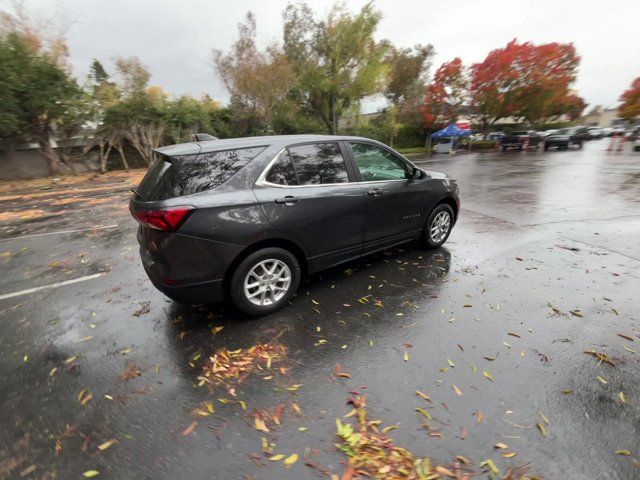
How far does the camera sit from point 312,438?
214cm

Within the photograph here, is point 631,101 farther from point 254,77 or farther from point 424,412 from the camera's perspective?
point 424,412

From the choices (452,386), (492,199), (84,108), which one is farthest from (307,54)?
(452,386)

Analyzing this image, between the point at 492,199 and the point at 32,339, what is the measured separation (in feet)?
31.4

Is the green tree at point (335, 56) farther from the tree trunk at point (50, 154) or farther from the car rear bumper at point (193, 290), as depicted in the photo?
the car rear bumper at point (193, 290)

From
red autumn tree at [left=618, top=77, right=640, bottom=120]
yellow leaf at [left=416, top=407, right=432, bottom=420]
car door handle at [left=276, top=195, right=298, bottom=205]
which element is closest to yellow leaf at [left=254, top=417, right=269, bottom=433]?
yellow leaf at [left=416, top=407, right=432, bottom=420]

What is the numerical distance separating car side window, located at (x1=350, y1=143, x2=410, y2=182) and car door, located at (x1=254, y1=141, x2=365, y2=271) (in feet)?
0.68

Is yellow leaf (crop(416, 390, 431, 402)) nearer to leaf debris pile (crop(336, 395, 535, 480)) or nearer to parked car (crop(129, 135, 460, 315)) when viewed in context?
leaf debris pile (crop(336, 395, 535, 480))

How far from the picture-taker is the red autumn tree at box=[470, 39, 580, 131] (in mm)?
24703

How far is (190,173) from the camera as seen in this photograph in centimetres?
306

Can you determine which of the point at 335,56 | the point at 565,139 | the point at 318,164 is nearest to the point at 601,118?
the point at 565,139

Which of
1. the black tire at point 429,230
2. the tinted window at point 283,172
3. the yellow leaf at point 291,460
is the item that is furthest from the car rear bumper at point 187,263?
the black tire at point 429,230

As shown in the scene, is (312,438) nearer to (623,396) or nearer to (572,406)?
(572,406)

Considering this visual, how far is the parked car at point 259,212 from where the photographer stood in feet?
9.85

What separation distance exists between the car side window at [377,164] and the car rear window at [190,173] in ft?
4.84
